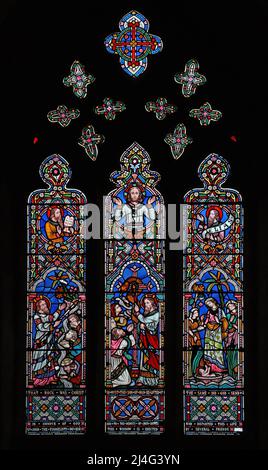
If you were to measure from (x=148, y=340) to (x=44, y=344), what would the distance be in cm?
110

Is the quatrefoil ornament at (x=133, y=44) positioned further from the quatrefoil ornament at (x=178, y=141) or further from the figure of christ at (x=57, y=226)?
the figure of christ at (x=57, y=226)

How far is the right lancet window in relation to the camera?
1062cm

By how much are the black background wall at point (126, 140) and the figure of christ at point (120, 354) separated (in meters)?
0.14

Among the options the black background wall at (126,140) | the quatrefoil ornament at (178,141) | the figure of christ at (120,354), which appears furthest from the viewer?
the quatrefoil ornament at (178,141)

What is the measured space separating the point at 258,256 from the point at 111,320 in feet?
5.55

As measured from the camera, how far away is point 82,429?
1058 centimetres

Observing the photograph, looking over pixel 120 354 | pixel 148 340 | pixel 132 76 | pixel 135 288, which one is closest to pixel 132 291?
pixel 135 288

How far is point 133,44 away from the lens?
11156 mm

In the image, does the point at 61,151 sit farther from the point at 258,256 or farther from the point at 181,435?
the point at 181,435

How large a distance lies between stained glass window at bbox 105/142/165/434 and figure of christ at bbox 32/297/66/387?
56 centimetres

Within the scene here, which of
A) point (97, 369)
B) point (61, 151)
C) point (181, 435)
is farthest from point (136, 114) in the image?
point (181, 435)

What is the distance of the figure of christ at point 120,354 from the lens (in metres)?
10.7

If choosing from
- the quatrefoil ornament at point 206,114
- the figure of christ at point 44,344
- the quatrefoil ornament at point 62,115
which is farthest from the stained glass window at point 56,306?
the quatrefoil ornament at point 206,114

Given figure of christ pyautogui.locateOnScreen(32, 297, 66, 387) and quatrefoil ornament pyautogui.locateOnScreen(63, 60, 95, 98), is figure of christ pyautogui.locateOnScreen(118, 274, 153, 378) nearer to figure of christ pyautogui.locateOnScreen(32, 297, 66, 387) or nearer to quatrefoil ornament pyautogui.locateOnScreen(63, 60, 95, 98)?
figure of christ pyautogui.locateOnScreen(32, 297, 66, 387)
